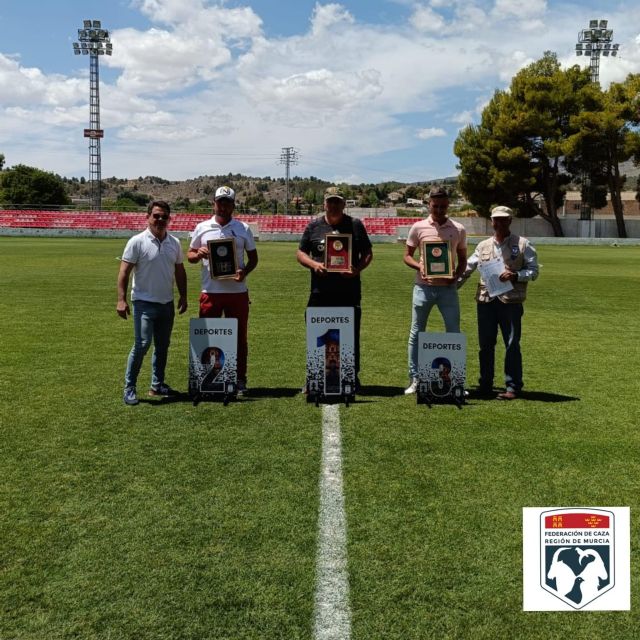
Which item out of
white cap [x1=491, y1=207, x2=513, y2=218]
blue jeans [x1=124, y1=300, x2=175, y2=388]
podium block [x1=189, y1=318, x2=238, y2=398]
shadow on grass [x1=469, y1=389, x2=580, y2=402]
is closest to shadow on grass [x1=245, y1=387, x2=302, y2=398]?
podium block [x1=189, y1=318, x2=238, y2=398]

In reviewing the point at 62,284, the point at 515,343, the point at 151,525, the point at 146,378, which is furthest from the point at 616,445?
the point at 62,284

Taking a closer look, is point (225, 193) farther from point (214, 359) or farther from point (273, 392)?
point (273, 392)

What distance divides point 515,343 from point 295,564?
12.1 ft

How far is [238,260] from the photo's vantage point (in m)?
6.02

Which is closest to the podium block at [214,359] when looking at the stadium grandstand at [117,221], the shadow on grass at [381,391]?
the shadow on grass at [381,391]

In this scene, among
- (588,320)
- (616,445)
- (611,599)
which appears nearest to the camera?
(611,599)

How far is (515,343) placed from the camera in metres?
6.15

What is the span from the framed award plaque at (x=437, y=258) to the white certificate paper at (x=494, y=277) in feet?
1.28

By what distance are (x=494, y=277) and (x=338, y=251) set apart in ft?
4.81

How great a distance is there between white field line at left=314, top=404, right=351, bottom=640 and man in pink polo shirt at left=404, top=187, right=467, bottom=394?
1.96m

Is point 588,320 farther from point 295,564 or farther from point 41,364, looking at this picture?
point 295,564

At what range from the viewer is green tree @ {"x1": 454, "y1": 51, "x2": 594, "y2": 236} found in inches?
1881

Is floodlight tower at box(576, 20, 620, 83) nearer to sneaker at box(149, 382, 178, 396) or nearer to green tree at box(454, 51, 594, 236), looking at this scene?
green tree at box(454, 51, 594, 236)

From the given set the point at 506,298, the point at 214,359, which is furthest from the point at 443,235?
the point at 214,359
